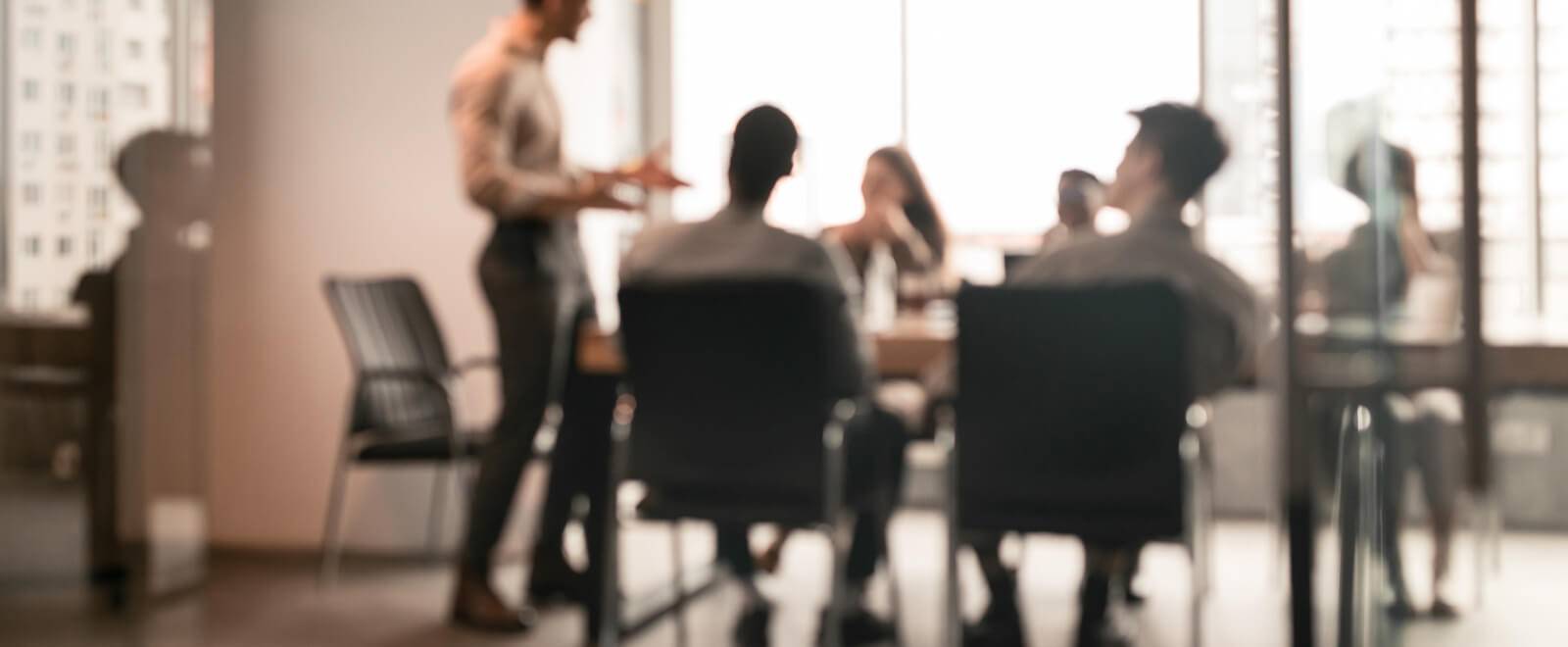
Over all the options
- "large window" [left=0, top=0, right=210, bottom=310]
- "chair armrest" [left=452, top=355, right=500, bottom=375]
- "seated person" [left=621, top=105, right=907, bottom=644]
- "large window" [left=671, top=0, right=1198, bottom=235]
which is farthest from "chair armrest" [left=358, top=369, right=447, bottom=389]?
"large window" [left=671, top=0, right=1198, bottom=235]

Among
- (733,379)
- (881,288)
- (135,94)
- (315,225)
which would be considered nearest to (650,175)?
(733,379)

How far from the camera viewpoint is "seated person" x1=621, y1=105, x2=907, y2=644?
292 cm

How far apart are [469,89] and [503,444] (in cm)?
87

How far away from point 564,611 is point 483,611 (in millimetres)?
293

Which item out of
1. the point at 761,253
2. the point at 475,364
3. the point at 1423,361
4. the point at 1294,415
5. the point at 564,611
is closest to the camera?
the point at 1423,361

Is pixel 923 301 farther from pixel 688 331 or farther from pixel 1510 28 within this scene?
pixel 1510 28

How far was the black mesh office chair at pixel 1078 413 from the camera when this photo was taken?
8.24ft

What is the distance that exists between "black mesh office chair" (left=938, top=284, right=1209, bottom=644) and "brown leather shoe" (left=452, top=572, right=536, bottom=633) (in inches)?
53.5

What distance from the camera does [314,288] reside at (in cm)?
466

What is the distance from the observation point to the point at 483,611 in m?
3.48

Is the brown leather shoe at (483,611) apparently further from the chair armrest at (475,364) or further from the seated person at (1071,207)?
the seated person at (1071,207)

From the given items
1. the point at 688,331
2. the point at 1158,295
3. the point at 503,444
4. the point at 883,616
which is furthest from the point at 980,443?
the point at 503,444

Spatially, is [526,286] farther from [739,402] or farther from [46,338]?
[46,338]

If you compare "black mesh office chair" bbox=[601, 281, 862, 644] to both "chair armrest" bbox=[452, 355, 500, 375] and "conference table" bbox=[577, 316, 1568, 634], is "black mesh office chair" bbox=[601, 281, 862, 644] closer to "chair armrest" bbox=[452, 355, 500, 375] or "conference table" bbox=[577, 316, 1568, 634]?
"conference table" bbox=[577, 316, 1568, 634]
